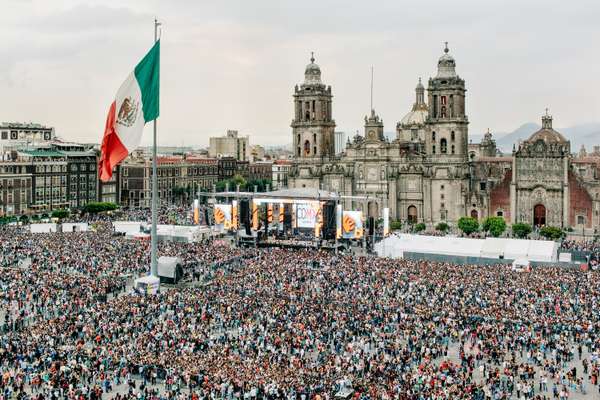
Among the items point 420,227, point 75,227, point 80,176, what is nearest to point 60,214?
point 80,176

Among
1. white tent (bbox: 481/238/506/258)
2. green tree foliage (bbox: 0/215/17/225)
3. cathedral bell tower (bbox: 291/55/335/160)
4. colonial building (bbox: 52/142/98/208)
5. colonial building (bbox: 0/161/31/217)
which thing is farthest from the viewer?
colonial building (bbox: 52/142/98/208)

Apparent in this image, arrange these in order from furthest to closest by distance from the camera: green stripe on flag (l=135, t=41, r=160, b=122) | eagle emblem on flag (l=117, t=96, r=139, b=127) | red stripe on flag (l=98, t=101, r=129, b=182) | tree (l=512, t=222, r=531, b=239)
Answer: tree (l=512, t=222, r=531, b=239)
green stripe on flag (l=135, t=41, r=160, b=122)
eagle emblem on flag (l=117, t=96, r=139, b=127)
red stripe on flag (l=98, t=101, r=129, b=182)

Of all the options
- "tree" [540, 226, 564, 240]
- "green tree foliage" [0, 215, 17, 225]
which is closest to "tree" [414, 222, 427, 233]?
"tree" [540, 226, 564, 240]

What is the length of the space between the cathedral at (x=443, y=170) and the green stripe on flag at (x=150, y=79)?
4612 cm

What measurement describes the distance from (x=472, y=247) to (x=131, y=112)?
33.9 m

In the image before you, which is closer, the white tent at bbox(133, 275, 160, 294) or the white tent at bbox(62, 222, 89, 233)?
the white tent at bbox(133, 275, 160, 294)

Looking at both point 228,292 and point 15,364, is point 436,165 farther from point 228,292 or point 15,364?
point 15,364

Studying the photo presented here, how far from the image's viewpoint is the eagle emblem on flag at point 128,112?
3831 centimetres

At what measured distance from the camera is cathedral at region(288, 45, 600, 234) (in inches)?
3408

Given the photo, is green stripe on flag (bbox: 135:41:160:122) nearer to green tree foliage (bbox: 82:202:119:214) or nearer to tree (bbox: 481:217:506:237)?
tree (bbox: 481:217:506:237)

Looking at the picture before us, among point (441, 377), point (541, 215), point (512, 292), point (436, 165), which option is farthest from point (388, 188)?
point (441, 377)

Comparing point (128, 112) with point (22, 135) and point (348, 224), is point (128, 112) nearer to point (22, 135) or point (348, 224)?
point (348, 224)

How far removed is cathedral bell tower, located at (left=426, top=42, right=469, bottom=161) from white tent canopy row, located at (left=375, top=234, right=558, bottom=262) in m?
27.8

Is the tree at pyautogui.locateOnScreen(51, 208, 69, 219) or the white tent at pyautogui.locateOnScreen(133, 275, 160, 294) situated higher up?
the tree at pyautogui.locateOnScreen(51, 208, 69, 219)
